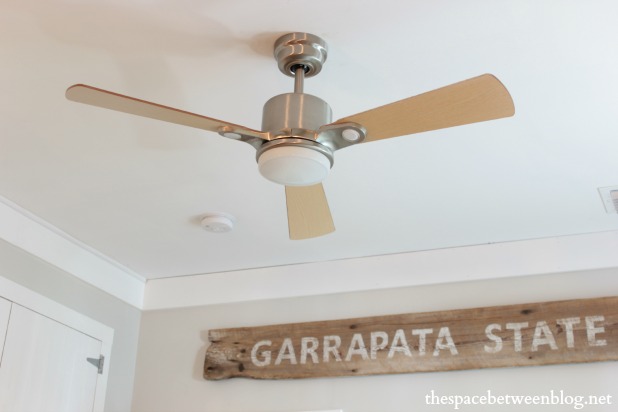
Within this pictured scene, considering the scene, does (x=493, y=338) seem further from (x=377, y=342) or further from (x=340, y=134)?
(x=340, y=134)

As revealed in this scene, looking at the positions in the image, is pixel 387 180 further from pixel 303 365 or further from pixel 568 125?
pixel 303 365

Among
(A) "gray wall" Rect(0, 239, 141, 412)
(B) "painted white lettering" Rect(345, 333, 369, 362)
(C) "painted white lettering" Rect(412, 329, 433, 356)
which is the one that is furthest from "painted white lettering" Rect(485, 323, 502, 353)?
(A) "gray wall" Rect(0, 239, 141, 412)

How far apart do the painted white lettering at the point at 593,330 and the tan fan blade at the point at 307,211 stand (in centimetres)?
128

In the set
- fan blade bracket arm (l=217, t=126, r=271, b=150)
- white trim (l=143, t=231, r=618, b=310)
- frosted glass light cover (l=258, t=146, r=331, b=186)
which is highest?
white trim (l=143, t=231, r=618, b=310)

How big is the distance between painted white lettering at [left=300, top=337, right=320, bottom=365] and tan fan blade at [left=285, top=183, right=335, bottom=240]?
1057 mm

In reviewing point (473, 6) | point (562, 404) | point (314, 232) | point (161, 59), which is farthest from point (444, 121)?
point (562, 404)

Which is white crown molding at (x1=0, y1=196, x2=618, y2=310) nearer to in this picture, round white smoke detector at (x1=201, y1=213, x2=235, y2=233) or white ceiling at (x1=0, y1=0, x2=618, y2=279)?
white ceiling at (x1=0, y1=0, x2=618, y2=279)

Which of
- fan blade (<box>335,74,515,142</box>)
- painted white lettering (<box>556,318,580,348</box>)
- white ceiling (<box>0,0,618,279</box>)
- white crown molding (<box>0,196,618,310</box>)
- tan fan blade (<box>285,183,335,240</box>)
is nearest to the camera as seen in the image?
fan blade (<box>335,74,515,142</box>)

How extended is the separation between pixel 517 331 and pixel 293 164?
1578 mm

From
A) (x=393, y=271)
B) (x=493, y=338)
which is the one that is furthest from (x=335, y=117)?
(x=493, y=338)

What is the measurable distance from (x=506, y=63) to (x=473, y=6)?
0.26 meters

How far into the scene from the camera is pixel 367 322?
10.4 feet

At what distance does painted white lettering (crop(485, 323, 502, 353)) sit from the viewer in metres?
2.94

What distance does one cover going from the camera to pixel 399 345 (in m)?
3.08
